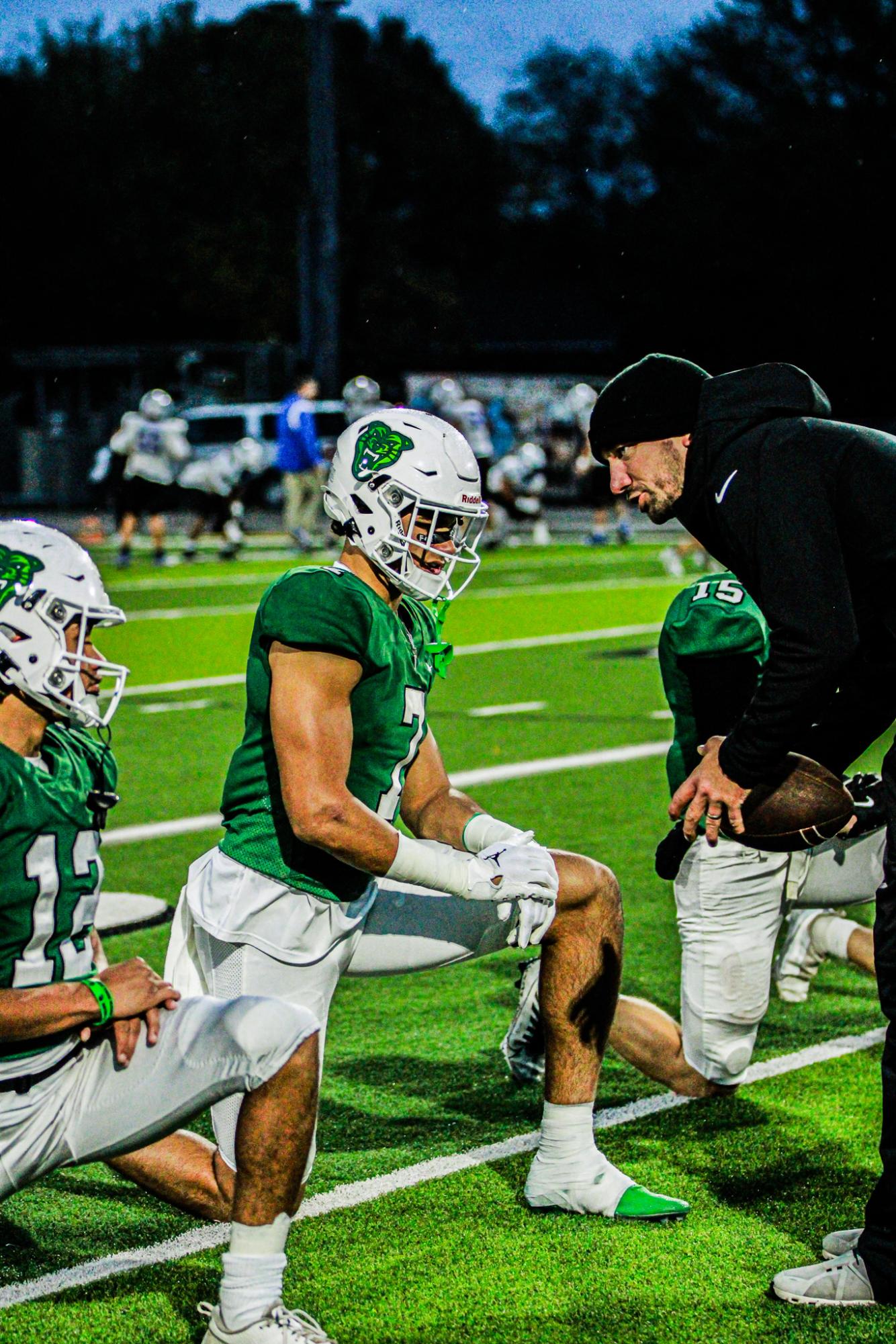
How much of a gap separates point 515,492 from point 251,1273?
68.9 ft

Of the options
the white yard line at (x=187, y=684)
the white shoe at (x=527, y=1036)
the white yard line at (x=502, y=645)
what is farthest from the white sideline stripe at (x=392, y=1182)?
the white yard line at (x=502, y=645)

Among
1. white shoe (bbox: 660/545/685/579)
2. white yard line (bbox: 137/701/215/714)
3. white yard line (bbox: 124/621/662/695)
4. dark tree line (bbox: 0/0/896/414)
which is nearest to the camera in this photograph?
white yard line (bbox: 137/701/215/714)

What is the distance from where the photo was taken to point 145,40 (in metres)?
49.9

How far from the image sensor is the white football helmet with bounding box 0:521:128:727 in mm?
3057

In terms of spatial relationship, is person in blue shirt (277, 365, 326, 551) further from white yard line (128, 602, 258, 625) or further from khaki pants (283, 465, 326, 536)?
white yard line (128, 602, 258, 625)

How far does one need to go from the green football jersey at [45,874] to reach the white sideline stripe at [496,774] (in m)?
4.37

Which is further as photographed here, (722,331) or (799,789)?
(722,331)

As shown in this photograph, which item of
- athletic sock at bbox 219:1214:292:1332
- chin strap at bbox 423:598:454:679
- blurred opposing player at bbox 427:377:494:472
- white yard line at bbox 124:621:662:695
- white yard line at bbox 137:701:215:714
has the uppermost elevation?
chin strap at bbox 423:598:454:679

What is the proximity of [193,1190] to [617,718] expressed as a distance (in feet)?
23.8

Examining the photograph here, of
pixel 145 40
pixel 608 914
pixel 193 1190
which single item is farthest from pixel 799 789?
pixel 145 40

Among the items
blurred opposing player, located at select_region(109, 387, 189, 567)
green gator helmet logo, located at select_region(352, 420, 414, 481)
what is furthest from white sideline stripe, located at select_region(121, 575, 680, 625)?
green gator helmet logo, located at select_region(352, 420, 414, 481)

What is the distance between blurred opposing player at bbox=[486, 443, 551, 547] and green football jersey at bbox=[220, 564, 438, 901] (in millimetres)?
18577

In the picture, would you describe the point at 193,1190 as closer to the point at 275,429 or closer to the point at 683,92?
the point at 275,429

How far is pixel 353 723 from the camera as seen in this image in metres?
3.60
